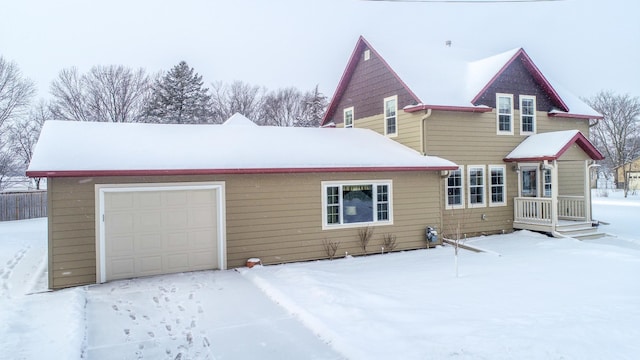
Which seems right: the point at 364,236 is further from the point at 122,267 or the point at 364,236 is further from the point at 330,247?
the point at 122,267

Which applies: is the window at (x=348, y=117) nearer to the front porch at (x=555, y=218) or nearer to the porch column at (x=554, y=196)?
the front porch at (x=555, y=218)

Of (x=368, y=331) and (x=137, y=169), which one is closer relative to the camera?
(x=368, y=331)

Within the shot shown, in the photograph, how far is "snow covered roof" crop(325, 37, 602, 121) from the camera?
1399 centimetres

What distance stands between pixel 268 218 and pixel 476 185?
308 inches

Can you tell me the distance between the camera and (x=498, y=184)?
15.0 m

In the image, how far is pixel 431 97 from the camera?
13.8 metres

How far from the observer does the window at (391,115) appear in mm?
14930

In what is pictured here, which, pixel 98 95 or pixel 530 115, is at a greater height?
pixel 98 95

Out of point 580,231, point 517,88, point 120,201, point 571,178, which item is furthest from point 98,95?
point 580,231

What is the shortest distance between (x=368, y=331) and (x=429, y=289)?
8.44 feet

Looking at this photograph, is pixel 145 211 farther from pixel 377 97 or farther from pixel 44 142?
pixel 377 97

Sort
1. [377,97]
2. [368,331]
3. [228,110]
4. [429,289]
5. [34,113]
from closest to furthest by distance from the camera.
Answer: [368,331], [429,289], [377,97], [34,113], [228,110]

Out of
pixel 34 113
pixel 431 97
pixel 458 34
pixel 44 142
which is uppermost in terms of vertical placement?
pixel 458 34

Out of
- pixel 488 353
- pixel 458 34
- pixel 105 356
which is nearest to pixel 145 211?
pixel 105 356
